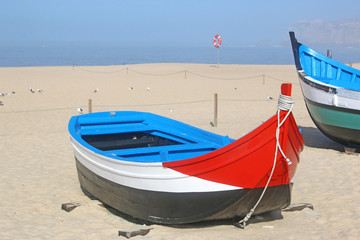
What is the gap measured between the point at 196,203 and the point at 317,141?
612 cm

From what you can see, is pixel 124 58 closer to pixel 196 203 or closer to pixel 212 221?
pixel 212 221

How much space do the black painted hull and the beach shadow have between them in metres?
4.97

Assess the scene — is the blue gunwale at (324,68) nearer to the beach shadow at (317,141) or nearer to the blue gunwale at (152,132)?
the beach shadow at (317,141)

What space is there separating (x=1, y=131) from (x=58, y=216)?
19.2ft

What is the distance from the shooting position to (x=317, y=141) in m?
9.89

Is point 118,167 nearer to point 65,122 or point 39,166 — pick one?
point 39,166

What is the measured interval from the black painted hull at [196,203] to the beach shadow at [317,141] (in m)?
4.97

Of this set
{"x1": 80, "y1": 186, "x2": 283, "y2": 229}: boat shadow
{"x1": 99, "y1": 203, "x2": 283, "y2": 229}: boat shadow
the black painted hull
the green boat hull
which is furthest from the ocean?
the black painted hull

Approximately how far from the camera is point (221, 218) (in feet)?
15.6

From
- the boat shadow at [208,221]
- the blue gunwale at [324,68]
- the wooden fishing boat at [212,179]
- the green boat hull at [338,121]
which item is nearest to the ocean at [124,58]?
the blue gunwale at [324,68]

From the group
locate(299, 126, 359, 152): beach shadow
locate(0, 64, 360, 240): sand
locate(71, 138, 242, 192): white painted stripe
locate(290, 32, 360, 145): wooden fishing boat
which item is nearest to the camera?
locate(71, 138, 242, 192): white painted stripe

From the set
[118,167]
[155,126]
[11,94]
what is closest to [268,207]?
[118,167]

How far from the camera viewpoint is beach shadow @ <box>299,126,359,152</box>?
9344mm

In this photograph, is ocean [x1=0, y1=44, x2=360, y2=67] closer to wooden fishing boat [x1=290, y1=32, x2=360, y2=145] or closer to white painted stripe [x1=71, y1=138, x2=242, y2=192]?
wooden fishing boat [x1=290, y1=32, x2=360, y2=145]
